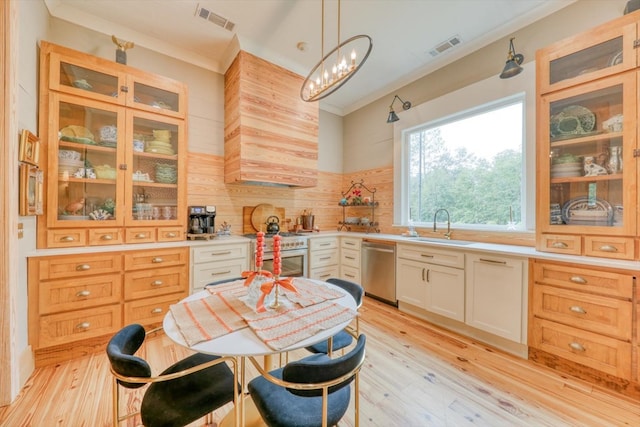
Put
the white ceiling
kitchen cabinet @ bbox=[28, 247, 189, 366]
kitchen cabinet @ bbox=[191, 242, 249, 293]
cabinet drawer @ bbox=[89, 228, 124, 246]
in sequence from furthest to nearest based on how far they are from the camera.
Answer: kitchen cabinet @ bbox=[191, 242, 249, 293]
the white ceiling
cabinet drawer @ bbox=[89, 228, 124, 246]
kitchen cabinet @ bbox=[28, 247, 189, 366]

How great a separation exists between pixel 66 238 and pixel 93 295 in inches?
Answer: 21.6

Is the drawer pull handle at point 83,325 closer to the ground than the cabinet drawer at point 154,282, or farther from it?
closer to the ground

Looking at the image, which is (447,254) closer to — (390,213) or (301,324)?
(390,213)

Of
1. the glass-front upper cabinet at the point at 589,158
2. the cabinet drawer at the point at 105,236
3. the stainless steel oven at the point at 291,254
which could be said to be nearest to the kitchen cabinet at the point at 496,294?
the glass-front upper cabinet at the point at 589,158

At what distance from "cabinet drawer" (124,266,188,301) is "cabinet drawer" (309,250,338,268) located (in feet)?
5.45

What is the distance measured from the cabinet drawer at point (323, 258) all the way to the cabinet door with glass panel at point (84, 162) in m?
2.28

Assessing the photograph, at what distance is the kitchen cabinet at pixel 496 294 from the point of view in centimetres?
209

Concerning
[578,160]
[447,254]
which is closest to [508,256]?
[447,254]

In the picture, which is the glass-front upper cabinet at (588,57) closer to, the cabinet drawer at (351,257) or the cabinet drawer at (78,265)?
the cabinet drawer at (351,257)

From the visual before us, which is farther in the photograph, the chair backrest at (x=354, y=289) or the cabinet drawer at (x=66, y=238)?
the cabinet drawer at (x=66, y=238)

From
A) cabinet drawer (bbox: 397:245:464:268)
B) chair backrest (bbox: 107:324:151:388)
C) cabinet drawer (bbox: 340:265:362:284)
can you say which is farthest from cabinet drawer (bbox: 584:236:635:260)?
chair backrest (bbox: 107:324:151:388)

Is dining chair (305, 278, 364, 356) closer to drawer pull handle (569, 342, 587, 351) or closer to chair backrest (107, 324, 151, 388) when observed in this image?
chair backrest (107, 324, 151, 388)

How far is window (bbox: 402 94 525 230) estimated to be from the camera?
266cm

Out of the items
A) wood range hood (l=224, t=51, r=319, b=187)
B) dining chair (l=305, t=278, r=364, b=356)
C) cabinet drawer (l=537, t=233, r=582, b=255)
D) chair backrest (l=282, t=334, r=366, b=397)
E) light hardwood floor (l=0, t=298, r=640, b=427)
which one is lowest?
light hardwood floor (l=0, t=298, r=640, b=427)
